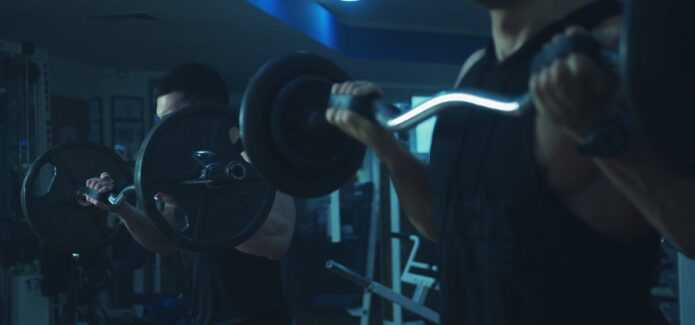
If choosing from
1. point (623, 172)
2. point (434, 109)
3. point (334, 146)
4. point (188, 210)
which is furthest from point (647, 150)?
point (188, 210)

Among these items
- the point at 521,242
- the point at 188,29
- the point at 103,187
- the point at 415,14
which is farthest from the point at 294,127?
the point at 415,14

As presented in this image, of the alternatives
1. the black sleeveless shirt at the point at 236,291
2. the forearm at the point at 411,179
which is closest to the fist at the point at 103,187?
the black sleeveless shirt at the point at 236,291

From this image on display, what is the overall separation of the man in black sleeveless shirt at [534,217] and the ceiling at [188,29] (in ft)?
10.4

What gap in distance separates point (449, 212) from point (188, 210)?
811mm

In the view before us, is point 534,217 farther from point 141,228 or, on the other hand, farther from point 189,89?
point 141,228

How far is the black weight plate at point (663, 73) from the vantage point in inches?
22.3

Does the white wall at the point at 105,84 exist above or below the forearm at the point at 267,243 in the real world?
above

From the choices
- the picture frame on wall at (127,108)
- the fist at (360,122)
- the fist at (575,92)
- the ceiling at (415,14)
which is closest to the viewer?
the fist at (575,92)

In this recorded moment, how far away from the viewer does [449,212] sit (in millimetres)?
810

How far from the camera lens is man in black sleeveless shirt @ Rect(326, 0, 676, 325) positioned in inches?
27.4

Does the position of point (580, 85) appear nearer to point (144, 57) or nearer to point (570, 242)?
point (570, 242)

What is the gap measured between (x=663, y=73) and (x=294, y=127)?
526 millimetres

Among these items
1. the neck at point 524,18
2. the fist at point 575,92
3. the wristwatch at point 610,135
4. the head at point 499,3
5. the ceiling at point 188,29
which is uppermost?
the ceiling at point 188,29

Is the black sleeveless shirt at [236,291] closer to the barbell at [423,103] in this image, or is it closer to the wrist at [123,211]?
the wrist at [123,211]
